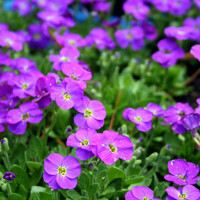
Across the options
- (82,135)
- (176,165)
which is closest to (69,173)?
(82,135)

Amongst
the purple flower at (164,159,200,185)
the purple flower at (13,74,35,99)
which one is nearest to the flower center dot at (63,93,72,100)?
the purple flower at (13,74,35,99)

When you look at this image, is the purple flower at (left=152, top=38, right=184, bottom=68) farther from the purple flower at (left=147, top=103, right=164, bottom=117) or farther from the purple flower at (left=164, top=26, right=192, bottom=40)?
the purple flower at (left=147, top=103, right=164, bottom=117)

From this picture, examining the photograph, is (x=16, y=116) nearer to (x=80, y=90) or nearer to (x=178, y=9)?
(x=80, y=90)

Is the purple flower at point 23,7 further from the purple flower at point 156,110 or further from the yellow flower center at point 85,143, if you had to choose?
the yellow flower center at point 85,143

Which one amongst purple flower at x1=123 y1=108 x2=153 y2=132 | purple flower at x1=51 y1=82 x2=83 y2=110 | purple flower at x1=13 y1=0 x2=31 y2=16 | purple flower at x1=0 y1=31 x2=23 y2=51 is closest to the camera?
purple flower at x1=51 y1=82 x2=83 y2=110

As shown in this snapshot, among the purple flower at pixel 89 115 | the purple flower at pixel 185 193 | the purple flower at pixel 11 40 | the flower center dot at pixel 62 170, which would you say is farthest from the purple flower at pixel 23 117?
the purple flower at pixel 185 193

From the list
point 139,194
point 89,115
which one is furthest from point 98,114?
point 139,194
